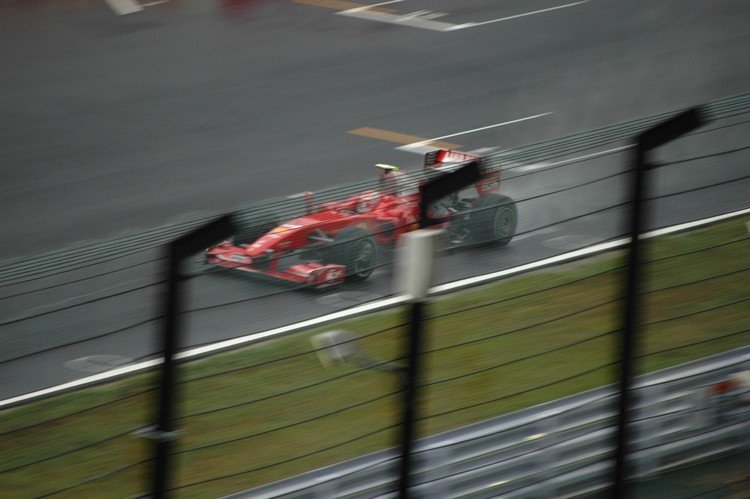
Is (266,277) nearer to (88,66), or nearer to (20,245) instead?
(20,245)

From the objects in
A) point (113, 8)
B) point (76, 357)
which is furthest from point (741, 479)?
point (113, 8)

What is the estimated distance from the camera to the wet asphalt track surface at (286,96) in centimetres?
1129

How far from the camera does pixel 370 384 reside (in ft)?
20.7

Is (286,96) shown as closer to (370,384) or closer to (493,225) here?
(370,384)

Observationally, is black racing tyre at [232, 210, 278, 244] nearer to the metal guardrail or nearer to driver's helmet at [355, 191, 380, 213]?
the metal guardrail

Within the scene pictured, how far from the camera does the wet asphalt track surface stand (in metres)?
11.3

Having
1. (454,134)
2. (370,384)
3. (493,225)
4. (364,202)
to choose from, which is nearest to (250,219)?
(493,225)

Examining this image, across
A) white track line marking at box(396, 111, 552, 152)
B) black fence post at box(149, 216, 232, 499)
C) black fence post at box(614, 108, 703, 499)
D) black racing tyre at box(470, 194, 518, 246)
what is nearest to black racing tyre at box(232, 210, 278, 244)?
black fence post at box(149, 216, 232, 499)

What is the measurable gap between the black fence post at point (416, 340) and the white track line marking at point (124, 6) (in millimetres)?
15238

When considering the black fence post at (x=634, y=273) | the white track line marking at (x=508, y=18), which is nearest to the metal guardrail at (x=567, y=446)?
the black fence post at (x=634, y=273)

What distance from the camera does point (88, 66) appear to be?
601 inches

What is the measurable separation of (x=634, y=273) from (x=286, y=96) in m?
11.6

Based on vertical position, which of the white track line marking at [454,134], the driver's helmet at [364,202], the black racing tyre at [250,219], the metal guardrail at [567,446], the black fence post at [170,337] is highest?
the black racing tyre at [250,219]

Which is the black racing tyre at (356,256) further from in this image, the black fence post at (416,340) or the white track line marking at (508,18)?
the white track line marking at (508,18)
